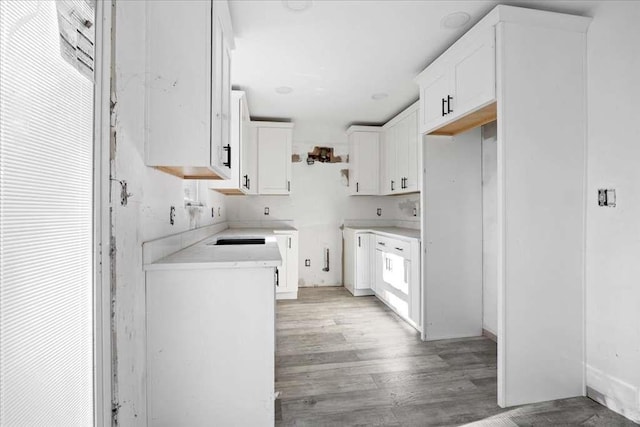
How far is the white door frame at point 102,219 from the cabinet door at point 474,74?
202cm

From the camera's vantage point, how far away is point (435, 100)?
2570 mm

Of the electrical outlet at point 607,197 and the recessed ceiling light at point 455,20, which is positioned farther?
the recessed ceiling light at point 455,20

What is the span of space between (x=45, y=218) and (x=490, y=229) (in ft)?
9.84

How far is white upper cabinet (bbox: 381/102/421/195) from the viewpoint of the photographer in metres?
3.47

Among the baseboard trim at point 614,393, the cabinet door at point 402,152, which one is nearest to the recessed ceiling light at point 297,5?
the cabinet door at point 402,152

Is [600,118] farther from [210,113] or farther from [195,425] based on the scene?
[195,425]

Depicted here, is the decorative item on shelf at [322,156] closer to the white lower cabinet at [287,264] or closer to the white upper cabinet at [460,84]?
the white lower cabinet at [287,264]

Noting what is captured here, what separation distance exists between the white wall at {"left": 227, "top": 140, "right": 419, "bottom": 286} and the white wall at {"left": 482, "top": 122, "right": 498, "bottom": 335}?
1.71m

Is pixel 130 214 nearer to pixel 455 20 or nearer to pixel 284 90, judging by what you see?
pixel 455 20

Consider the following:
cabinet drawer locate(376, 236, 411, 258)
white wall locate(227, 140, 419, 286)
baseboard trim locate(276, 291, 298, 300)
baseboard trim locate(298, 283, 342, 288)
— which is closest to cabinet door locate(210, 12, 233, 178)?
cabinet drawer locate(376, 236, 411, 258)

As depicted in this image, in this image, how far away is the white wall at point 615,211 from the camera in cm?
170

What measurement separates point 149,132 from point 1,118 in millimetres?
856

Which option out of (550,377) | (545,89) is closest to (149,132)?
(545,89)

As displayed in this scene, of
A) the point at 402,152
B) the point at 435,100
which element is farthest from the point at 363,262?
the point at 435,100
